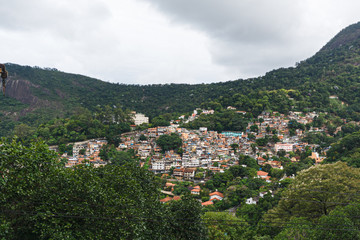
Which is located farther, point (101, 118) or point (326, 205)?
point (101, 118)

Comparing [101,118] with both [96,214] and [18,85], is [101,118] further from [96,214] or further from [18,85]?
[96,214]

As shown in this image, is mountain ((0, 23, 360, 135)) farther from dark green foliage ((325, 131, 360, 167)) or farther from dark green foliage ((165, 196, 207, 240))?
dark green foliage ((165, 196, 207, 240))

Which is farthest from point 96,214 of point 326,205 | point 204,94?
point 204,94

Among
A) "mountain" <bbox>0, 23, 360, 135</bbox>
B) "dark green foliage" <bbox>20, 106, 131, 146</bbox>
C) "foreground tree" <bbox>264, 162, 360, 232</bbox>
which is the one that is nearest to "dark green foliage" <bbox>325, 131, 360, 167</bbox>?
"foreground tree" <bbox>264, 162, 360, 232</bbox>

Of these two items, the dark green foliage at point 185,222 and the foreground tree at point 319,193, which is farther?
the foreground tree at point 319,193

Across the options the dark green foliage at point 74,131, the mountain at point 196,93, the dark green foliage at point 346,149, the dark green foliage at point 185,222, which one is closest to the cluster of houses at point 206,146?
the dark green foliage at point 74,131

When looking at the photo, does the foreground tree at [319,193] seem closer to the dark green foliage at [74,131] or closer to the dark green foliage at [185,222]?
the dark green foliage at [185,222]

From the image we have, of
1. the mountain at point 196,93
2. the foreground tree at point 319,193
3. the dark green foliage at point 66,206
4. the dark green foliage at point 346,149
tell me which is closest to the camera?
the dark green foliage at point 66,206

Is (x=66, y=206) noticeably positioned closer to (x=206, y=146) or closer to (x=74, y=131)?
(x=206, y=146)
